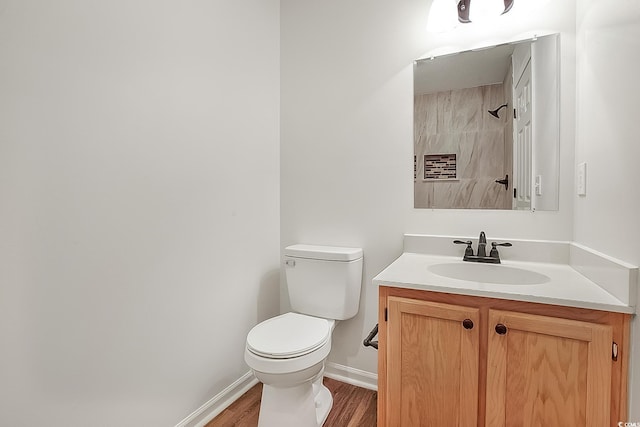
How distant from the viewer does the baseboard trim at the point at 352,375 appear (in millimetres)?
1856

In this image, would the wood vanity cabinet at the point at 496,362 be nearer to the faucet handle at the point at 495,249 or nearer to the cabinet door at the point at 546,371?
the cabinet door at the point at 546,371

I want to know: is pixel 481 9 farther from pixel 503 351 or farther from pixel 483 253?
pixel 503 351

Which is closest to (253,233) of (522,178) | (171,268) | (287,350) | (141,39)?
(171,268)

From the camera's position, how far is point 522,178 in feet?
5.00

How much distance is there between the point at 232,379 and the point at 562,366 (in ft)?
4.92

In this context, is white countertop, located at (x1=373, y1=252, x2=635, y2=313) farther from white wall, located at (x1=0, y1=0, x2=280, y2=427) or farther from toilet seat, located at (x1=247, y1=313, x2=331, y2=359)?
white wall, located at (x1=0, y1=0, x2=280, y2=427)

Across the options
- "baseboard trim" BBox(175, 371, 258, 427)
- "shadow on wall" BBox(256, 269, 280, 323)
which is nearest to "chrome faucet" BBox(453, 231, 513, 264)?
"shadow on wall" BBox(256, 269, 280, 323)

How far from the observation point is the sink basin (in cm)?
135

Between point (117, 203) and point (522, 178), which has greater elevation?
point (522, 178)

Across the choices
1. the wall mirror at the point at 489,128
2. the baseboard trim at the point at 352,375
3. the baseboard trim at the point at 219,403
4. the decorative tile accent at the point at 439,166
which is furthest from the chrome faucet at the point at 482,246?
the baseboard trim at the point at 219,403

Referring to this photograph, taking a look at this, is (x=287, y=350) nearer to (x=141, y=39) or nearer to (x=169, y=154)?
(x=169, y=154)

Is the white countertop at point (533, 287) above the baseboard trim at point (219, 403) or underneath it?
above

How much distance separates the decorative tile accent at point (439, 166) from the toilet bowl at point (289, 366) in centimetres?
95

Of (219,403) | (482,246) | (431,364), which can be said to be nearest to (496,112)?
(482,246)
